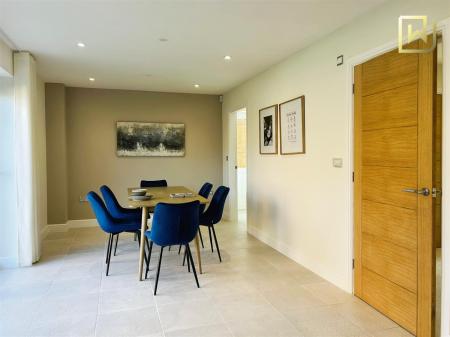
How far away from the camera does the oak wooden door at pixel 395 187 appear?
222cm

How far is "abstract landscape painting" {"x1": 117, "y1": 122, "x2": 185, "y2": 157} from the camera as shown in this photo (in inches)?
240

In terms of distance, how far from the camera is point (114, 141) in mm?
6062

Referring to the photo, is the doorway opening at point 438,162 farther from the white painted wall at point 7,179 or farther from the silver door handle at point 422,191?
the white painted wall at point 7,179

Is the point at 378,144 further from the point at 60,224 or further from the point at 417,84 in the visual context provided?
the point at 60,224

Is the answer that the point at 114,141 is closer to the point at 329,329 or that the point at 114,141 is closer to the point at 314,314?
the point at 314,314

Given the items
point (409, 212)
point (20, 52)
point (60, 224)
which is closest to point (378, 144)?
point (409, 212)

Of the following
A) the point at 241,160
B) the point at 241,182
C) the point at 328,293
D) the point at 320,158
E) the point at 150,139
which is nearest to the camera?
the point at 328,293

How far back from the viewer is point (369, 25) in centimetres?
270

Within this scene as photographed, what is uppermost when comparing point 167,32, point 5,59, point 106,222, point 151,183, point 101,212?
point 167,32

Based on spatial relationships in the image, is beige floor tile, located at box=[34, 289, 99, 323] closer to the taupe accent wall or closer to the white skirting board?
the white skirting board

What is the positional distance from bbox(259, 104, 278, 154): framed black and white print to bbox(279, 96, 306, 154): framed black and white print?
0.53 ft

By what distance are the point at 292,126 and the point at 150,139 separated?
10.4ft

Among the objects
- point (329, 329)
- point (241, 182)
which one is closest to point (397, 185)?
point (329, 329)

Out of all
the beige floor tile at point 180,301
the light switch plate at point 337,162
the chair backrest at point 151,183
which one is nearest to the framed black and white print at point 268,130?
the light switch plate at point 337,162
